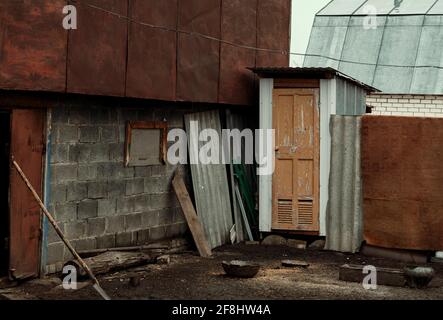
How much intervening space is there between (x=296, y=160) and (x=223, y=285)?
397cm

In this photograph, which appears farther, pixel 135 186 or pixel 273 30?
pixel 273 30

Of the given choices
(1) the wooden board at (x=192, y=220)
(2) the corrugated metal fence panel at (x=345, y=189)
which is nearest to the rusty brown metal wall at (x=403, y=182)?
(2) the corrugated metal fence panel at (x=345, y=189)

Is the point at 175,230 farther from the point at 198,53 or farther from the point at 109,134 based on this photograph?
the point at 198,53

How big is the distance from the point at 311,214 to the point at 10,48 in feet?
20.9

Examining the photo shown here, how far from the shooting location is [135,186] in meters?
12.2

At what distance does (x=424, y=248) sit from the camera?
12633 mm

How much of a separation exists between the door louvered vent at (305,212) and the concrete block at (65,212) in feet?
14.4

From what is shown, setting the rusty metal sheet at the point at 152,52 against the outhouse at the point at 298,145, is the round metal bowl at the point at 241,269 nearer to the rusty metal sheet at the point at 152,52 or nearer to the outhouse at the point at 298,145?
the rusty metal sheet at the point at 152,52

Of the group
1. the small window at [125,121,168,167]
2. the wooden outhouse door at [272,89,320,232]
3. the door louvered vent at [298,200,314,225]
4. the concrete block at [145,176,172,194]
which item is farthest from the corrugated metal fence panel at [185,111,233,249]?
the door louvered vent at [298,200,314,225]

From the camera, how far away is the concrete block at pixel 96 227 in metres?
11.1

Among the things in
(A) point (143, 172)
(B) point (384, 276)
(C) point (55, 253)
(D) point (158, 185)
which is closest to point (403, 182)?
(B) point (384, 276)

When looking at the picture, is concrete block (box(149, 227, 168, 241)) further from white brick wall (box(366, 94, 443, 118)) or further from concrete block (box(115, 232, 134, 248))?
white brick wall (box(366, 94, 443, 118))
